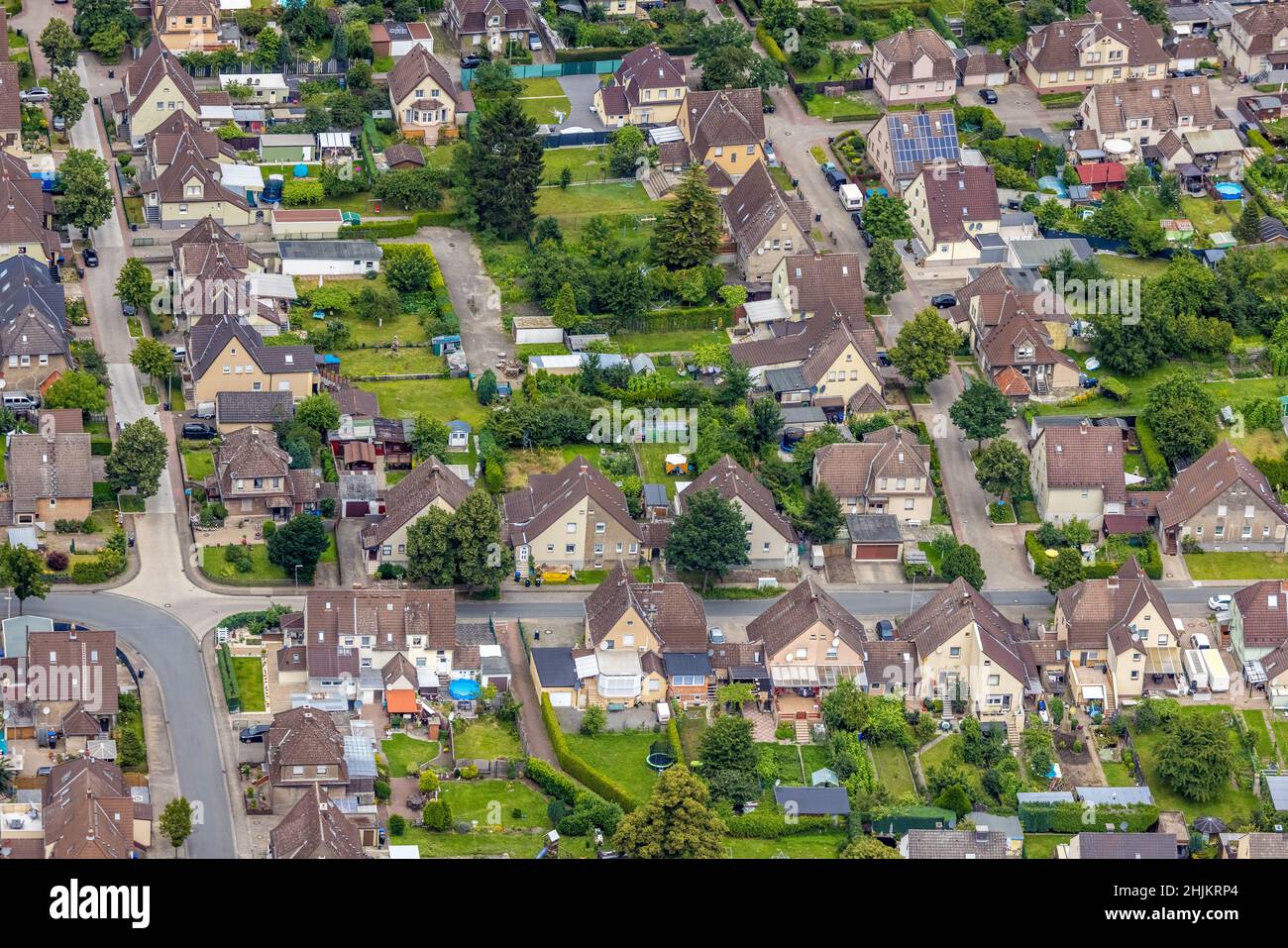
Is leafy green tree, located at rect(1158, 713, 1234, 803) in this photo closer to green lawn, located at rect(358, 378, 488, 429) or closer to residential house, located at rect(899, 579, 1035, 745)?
residential house, located at rect(899, 579, 1035, 745)

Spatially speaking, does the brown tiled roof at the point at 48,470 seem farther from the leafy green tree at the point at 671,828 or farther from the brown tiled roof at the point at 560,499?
the leafy green tree at the point at 671,828

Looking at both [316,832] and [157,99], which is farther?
[157,99]

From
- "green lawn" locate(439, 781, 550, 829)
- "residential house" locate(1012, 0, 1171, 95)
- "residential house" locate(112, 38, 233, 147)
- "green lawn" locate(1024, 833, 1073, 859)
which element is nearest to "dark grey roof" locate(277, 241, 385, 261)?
"residential house" locate(112, 38, 233, 147)

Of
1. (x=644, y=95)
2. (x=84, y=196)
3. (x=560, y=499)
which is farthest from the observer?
(x=644, y=95)

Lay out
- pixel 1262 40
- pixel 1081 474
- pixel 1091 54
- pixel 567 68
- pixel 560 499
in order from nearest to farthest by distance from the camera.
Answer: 1. pixel 560 499
2. pixel 1081 474
3. pixel 1091 54
4. pixel 567 68
5. pixel 1262 40

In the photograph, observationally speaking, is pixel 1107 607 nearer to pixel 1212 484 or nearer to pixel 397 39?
pixel 1212 484

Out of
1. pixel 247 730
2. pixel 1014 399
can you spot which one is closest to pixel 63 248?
pixel 247 730

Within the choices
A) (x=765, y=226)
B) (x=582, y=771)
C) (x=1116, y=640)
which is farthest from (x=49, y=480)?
(x=1116, y=640)

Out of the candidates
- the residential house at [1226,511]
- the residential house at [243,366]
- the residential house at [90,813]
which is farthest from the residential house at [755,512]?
the residential house at [90,813]
